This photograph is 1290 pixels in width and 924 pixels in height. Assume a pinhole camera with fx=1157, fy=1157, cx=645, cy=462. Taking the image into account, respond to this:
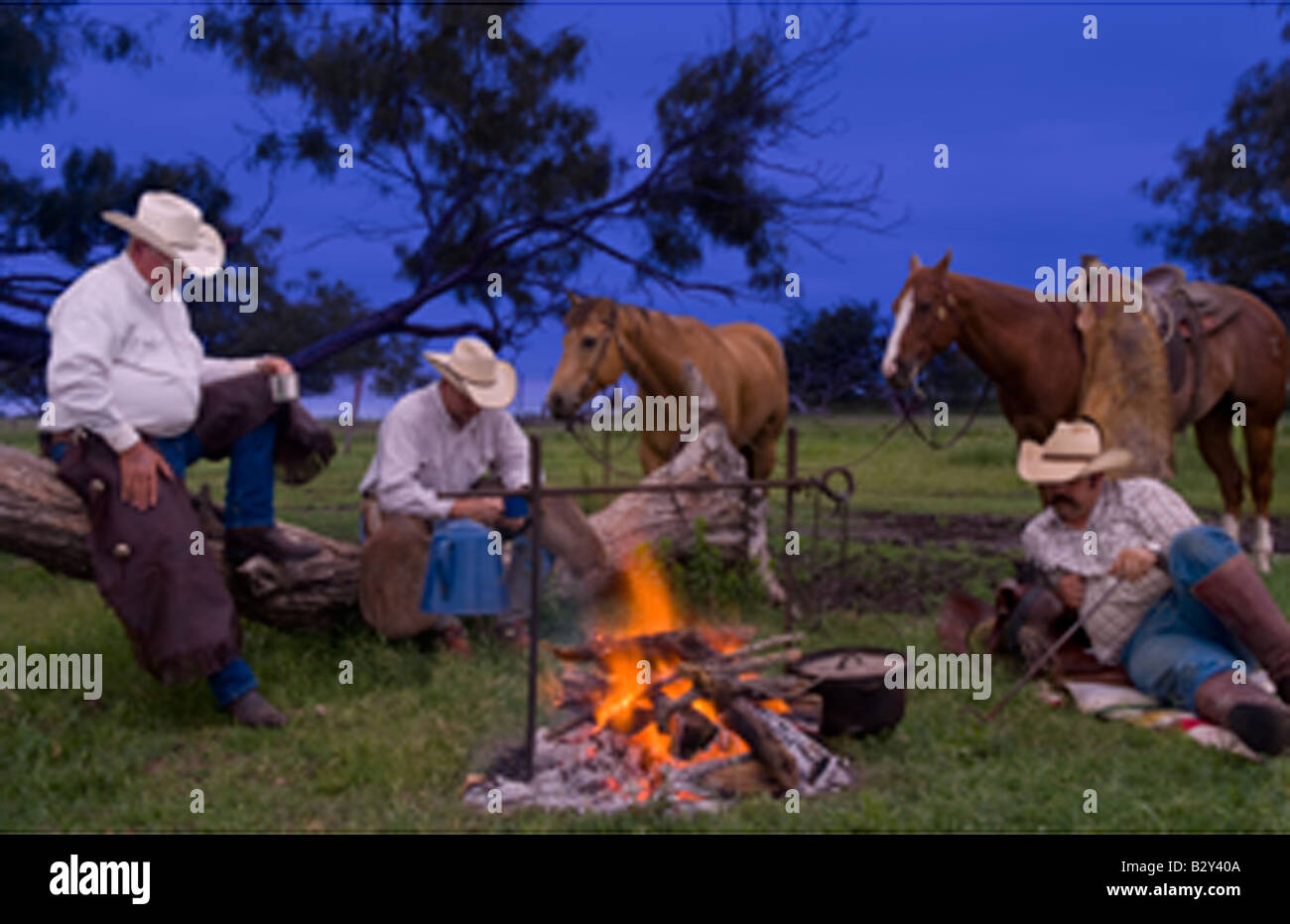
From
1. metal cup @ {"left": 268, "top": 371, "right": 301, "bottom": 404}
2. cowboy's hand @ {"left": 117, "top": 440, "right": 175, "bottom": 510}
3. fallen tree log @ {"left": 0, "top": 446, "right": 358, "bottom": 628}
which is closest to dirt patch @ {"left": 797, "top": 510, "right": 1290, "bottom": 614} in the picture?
fallen tree log @ {"left": 0, "top": 446, "right": 358, "bottom": 628}

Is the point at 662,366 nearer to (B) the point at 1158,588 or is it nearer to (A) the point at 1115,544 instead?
(A) the point at 1115,544

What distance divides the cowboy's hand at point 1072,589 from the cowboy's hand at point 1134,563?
0.36m

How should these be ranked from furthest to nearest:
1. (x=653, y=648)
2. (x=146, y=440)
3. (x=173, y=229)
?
(x=146, y=440), (x=173, y=229), (x=653, y=648)

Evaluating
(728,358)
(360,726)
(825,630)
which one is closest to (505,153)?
(728,358)

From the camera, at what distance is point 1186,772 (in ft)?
15.6

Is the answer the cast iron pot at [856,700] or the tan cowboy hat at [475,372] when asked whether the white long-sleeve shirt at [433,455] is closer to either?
the tan cowboy hat at [475,372]

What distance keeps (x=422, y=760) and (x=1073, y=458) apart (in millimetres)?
3411

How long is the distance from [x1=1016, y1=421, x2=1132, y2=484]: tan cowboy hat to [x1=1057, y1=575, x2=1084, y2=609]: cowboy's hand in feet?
1.56

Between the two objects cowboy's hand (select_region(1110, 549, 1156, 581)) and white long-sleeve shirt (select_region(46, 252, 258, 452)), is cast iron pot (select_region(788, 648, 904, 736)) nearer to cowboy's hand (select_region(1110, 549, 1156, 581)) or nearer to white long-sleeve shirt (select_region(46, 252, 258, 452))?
cowboy's hand (select_region(1110, 549, 1156, 581))

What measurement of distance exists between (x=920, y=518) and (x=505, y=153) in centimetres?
681

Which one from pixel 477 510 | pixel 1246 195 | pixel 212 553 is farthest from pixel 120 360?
pixel 1246 195

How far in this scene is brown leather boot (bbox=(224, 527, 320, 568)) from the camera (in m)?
6.34

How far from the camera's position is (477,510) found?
6293 mm

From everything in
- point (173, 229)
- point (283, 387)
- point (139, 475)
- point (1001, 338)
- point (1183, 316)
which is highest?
point (1183, 316)
